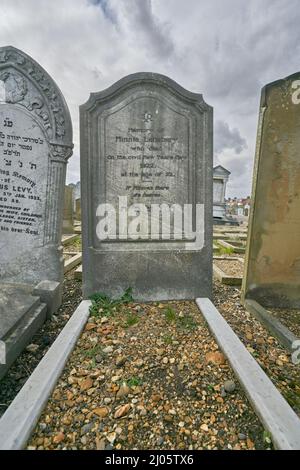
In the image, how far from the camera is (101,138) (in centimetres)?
281

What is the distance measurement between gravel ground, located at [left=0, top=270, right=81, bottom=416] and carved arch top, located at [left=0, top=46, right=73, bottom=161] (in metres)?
1.91

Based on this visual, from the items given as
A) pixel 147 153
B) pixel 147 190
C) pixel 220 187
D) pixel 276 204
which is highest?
pixel 220 187

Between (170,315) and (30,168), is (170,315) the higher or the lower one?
the lower one

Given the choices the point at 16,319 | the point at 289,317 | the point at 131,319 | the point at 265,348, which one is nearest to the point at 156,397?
the point at 131,319

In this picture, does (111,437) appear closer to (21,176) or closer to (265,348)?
(265,348)

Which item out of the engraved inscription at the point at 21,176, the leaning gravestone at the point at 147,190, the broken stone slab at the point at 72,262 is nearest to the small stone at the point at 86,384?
the leaning gravestone at the point at 147,190

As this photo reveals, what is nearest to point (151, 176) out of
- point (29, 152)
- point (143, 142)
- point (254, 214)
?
point (143, 142)

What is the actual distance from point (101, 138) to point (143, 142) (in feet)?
1.60

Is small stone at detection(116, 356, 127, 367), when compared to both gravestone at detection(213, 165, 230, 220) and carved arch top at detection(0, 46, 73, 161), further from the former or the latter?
gravestone at detection(213, 165, 230, 220)

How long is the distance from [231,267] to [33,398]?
153 inches

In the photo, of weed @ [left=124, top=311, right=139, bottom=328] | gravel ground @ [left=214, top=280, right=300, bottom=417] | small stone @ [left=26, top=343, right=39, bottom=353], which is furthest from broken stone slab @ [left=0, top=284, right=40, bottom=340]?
gravel ground @ [left=214, top=280, right=300, bottom=417]

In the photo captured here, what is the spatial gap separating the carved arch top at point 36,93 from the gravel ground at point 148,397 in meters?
2.34

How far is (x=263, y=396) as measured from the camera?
57.5 inches

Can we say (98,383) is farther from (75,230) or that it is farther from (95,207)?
(75,230)
